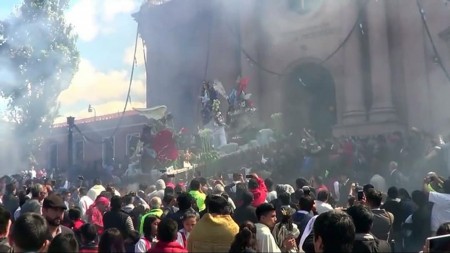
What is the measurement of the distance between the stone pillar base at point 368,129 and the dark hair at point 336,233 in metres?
15.7

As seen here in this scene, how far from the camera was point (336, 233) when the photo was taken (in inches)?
117

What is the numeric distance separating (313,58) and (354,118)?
12.8ft

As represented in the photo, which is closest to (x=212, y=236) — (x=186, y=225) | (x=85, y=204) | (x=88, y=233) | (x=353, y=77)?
(x=186, y=225)

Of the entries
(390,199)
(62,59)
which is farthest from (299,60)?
(390,199)

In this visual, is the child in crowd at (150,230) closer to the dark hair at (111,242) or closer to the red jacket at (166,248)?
the dark hair at (111,242)

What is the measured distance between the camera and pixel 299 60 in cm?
2230

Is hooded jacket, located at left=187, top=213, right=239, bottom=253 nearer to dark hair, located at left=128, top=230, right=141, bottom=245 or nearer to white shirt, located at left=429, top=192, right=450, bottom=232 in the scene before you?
dark hair, located at left=128, top=230, right=141, bottom=245

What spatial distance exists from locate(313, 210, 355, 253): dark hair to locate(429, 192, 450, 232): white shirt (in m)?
3.55

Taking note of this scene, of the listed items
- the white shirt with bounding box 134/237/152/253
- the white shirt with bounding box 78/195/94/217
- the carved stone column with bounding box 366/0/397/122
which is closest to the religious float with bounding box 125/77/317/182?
the carved stone column with bounding box 366/0/397/122

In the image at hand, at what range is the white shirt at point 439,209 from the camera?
606cm

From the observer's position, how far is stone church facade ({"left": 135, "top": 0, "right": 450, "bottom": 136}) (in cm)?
1858

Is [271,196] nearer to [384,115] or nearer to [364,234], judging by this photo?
[364,234]

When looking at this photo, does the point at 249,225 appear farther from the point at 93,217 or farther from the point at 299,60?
the point at 299,60

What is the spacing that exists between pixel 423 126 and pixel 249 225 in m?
15.9
